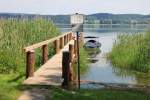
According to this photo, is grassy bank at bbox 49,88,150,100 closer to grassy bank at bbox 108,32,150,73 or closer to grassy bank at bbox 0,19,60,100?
grassy bank at bbox 0,19,60,100

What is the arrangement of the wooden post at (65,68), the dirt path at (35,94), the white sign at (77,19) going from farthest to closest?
the white sign at (77,19) → the wooden post at (65,68) → the dirt path at (35,94)

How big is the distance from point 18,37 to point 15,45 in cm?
172

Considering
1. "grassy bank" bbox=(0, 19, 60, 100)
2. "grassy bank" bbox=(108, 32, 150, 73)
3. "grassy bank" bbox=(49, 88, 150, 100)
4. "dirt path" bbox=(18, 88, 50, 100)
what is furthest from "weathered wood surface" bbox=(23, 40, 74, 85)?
"grassy bank" bbox=(108, 32, 150, 73)

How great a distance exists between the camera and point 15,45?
2186 cm

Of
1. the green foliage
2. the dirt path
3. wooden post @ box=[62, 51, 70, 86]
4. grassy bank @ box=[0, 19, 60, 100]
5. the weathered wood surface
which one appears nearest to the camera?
the dirt path

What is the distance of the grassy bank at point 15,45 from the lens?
534 inches

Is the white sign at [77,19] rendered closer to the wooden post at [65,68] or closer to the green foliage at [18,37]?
the wooden post at [65,68]

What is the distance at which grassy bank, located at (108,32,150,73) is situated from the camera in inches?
1005

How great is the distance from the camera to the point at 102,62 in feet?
106

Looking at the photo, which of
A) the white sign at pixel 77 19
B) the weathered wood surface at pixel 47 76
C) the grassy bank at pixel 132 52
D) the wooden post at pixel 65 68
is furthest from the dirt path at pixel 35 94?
the grassy bank at pixel 132 52

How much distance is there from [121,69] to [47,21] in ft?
20.8

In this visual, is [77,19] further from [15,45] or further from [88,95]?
[15,45]

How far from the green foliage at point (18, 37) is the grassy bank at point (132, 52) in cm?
486

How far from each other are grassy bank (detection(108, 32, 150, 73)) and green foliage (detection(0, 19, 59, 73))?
192 inches
